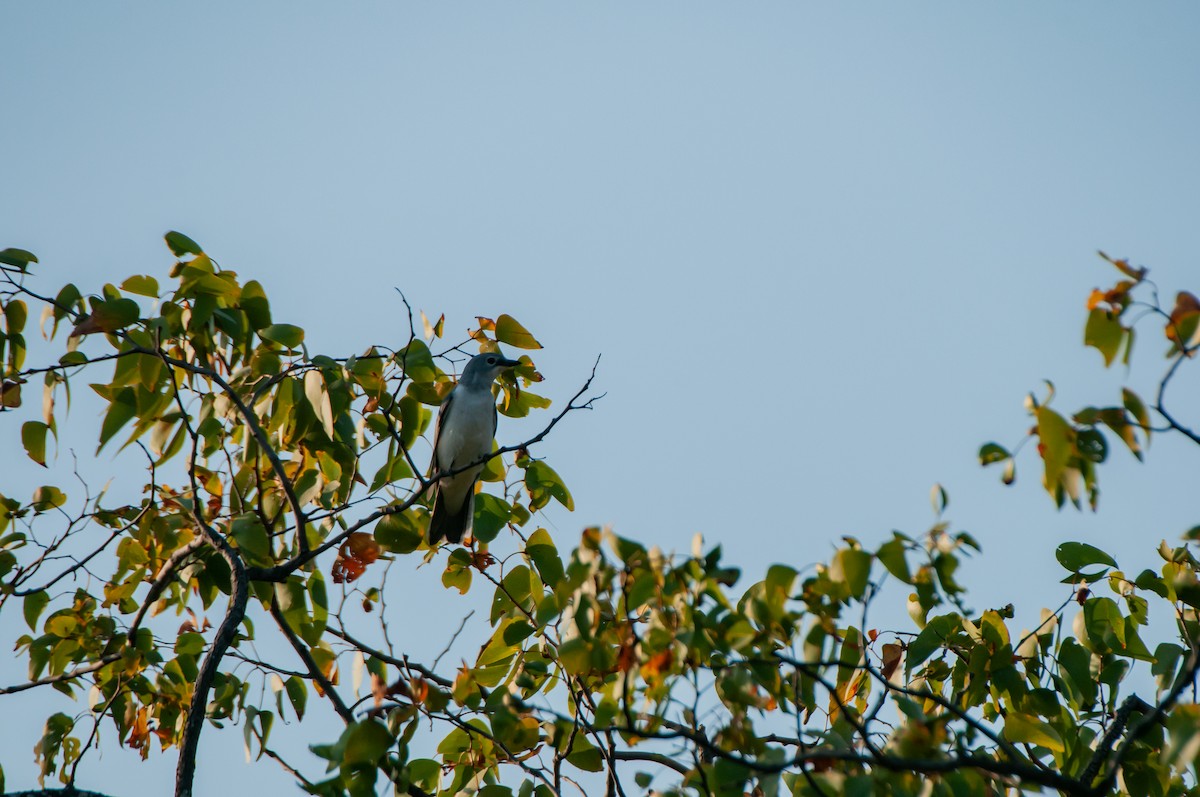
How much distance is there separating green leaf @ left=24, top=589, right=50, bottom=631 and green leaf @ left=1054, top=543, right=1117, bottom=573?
4.26 m

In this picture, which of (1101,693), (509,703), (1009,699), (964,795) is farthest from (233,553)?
(1101,693)

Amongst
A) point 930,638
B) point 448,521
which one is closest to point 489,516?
point 930,638

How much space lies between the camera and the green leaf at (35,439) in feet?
14.3

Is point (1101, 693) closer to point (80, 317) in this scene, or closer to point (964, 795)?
point (964, 795)

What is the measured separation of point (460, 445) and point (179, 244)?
3.92 metres

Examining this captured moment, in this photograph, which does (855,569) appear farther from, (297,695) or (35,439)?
(35,439)

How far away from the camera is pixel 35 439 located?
438cm

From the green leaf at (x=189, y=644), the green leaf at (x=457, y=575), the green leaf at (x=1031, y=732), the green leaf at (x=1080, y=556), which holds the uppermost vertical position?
the green leaf at (x=457, y=575)

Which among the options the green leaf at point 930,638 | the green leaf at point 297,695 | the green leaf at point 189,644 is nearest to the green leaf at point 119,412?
the green leaf at point 189,644

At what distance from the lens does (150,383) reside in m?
4.15

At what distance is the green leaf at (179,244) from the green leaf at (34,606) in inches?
64.1

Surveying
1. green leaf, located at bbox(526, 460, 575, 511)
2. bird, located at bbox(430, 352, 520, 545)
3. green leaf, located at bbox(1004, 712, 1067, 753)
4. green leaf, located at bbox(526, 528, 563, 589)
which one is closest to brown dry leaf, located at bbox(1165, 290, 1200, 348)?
green leaf, located at bbox(1004, 712, 1067, 753)

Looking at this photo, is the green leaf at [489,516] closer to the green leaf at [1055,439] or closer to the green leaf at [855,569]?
the green leaf at [855,569]

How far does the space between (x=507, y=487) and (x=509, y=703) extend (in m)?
2.34
